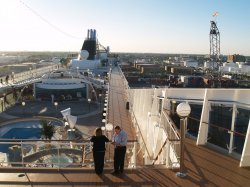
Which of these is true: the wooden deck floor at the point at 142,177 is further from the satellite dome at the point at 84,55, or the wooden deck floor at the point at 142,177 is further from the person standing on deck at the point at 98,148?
the satellite dome at the point at 84,55

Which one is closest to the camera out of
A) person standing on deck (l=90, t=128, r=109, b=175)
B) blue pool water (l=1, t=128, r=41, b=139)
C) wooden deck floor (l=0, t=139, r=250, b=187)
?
wooden deck floor (l=0, t=139, r=250, b=187)

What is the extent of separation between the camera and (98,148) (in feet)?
20.3

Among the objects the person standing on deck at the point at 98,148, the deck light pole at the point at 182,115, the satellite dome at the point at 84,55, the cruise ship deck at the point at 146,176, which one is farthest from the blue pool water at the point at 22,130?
the satellite dome at the point at 84,55

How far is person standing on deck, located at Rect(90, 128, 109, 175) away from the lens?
6109 mm

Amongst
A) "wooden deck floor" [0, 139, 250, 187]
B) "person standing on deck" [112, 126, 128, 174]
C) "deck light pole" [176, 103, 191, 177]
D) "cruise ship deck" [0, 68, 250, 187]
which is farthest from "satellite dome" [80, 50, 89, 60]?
"deck light pole" [176, 103, 191, 177]

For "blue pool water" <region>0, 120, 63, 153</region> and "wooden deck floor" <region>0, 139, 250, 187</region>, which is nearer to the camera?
"wooden deck floor" <region>0, 139, 250, 187</region>

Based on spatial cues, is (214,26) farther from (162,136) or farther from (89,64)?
(162,136)

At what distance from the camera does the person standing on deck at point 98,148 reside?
6.11 meters

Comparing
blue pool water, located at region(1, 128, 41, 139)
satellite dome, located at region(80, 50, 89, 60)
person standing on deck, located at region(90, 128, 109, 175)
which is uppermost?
satellite dome, located at region(80, 50, 89, 60)

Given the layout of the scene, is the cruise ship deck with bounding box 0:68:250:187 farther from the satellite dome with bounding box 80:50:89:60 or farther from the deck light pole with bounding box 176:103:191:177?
the satellite dome with bounding box 80:50:89:60

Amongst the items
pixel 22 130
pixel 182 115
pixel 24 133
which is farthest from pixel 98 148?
pixel 22 130

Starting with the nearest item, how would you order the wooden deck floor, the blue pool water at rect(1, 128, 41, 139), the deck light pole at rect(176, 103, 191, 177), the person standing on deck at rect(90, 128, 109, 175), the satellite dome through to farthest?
the wooden deck floor < the deck light pole at rect(176, 103, 191, 177) < the person standing on deck at rect(90, 128, 109, 175) < the blue pool water at rect(1, 128, 41, 139) < the satellite dome

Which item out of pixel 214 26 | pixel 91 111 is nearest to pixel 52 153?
pixel 91 111

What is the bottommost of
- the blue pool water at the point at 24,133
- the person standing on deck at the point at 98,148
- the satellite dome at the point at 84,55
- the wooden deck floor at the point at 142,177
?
the blue pool water at the point at 24,133
